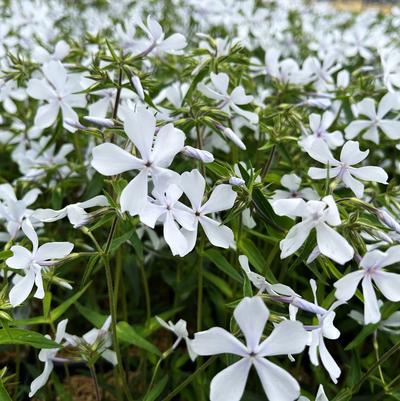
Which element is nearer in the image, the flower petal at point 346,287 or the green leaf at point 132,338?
the flower petal at point 346,287

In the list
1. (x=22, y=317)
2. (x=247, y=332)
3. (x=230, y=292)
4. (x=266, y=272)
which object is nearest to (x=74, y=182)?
(x=22, y=317)

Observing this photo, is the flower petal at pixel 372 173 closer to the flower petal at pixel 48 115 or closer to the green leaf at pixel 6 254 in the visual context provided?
the green leaf at pixel 6 254

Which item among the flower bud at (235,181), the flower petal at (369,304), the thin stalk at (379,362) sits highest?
the flower bud at (235,181)

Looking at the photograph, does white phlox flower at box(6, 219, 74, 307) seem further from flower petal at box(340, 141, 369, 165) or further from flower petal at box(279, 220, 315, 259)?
flower petal at box(340, 141, 369, 165)

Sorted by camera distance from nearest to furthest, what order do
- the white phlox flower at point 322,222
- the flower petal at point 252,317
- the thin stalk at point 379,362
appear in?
the flower petal at point 252,317
the white phlox flower at point 322,222
the thin stalk at point 379,362

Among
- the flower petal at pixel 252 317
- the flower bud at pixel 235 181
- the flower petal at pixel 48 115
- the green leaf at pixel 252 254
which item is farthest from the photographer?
the flower petal at pixel 48 115

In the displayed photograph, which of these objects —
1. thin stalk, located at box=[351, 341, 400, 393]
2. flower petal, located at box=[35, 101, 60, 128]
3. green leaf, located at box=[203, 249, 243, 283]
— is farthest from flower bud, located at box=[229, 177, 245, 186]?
flower petal, located at box=[35, 101, 60, 128]

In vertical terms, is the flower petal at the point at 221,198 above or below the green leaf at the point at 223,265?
above

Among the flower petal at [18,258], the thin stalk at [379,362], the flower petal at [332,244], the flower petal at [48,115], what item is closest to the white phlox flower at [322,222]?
the flower petal at [332,244]

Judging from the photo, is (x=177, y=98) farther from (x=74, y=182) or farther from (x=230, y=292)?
(x=230, y=292)
